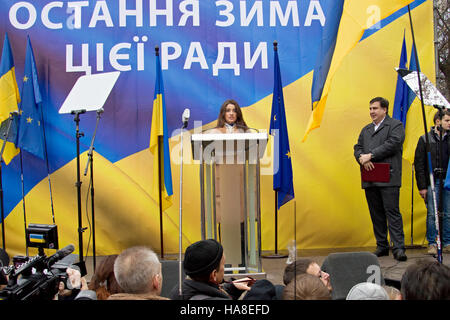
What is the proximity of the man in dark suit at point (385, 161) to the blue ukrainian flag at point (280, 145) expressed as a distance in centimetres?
72

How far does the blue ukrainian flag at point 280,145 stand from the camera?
4.98 meters

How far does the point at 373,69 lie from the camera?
17.6 feet

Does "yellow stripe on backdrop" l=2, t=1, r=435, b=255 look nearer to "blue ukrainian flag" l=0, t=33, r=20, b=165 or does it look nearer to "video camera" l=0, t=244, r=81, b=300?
"blue ukrainian flag" l=0, t=33, r=20, b=165

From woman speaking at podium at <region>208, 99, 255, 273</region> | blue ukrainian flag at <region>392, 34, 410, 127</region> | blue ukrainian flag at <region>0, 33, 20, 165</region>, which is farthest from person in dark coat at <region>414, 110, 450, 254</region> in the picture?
blue ukrainian flag at <region>0, 33, 20, 165</region>

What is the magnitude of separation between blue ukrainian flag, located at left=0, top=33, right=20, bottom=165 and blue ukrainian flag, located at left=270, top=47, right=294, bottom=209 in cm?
270

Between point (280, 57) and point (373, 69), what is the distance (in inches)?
40.9

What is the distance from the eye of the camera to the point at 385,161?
15.0ft

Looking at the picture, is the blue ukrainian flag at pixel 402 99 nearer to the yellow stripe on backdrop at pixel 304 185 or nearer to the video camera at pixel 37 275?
the yellow stripe on backdrop at pixel 304 185

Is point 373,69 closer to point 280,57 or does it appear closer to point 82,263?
point 280,57

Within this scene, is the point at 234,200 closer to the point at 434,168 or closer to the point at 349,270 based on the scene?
the point at 349,270

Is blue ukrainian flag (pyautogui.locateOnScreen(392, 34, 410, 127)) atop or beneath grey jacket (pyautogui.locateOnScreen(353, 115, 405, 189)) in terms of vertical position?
atop

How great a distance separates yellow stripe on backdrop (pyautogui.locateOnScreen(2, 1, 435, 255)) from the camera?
17.5 feet

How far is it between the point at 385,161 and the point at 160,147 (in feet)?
7.31

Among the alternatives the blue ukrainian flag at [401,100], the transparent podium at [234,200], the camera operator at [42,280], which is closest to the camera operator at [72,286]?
the camera operator at [42,280]
